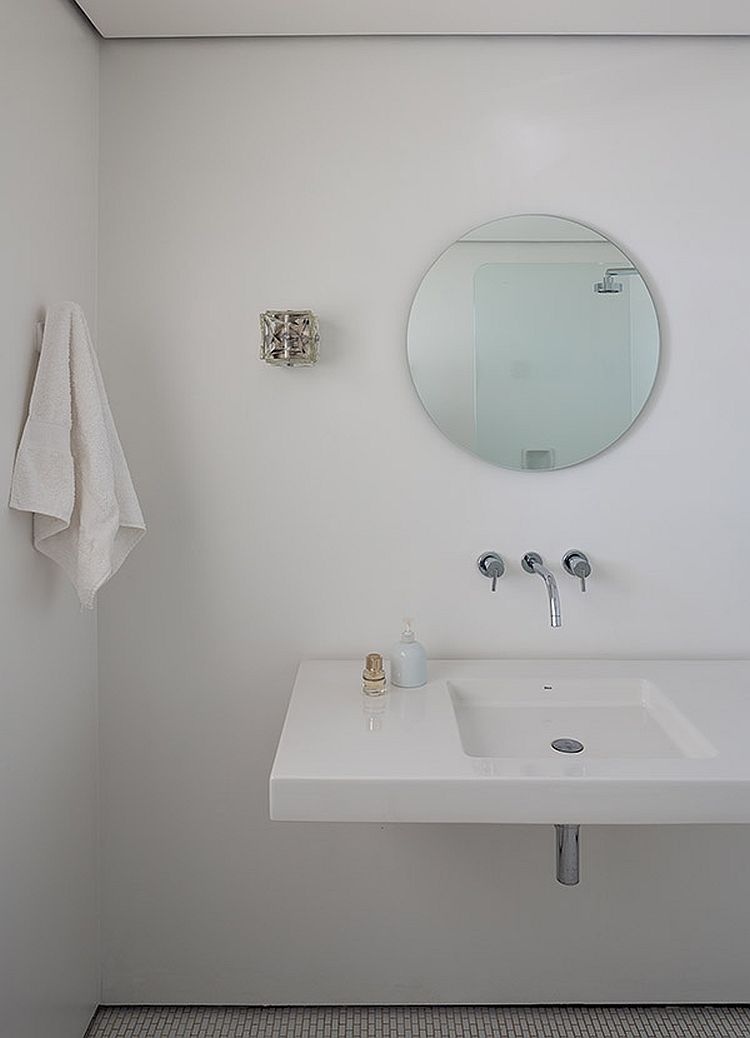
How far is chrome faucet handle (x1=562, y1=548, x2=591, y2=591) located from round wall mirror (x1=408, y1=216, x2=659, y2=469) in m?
0.30

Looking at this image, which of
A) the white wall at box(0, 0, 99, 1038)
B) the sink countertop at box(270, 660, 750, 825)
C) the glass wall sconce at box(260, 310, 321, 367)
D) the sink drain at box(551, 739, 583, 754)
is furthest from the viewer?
the glass wall sconce at box(260, 310, 321, 367)

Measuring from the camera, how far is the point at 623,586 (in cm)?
226

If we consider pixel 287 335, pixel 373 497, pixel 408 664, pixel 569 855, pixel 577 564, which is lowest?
pixel 569 855

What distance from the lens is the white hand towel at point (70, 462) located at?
1796mm

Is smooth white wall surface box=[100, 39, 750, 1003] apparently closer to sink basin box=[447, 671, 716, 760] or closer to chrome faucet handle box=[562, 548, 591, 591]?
chrome faucet handle box=[562, 548, 591, 591]

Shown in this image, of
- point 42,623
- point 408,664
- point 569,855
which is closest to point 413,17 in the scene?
point 408,664

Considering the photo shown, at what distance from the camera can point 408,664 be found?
203 cm

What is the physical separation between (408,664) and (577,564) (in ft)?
1.53

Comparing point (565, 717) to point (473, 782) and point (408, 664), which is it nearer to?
point (408, 664)

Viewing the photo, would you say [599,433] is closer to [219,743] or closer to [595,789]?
[595,789]

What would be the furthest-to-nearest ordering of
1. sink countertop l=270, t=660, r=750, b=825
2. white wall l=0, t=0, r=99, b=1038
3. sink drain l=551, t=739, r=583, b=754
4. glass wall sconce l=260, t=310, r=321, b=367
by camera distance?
glass wall sconce l=260, t=310, r=321, b=367
sink drain l=551, t=739, r=583, b=754
white wall l=0, t=0, r=99, b=1038
sink countertop l=270, t=660, r=750, b=825

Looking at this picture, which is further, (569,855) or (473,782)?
(569,855)

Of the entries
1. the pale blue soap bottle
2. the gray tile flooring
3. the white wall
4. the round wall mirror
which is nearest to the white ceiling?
the white wall

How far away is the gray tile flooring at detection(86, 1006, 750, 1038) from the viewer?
2.21 m
